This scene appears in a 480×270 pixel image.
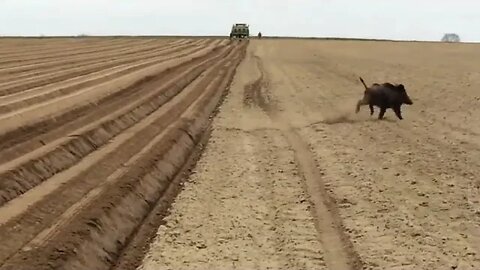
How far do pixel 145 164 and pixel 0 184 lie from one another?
2185 mm

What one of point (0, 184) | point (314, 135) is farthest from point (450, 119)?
point (0, 184)

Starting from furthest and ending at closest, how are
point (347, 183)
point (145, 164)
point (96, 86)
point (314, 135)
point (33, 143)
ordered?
point (96, 86)
point (314, 135)
point (33, 143)
point (145, 164)
point (347, 183)

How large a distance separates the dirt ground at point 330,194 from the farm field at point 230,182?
25 millimetres

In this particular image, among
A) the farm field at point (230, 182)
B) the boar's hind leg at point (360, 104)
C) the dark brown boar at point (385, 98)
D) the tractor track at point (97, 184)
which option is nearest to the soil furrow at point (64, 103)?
the farm field at point (230, 182)

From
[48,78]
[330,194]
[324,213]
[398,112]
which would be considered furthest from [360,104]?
[48,78]

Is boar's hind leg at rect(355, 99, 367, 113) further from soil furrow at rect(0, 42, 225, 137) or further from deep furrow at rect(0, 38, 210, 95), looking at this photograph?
deep furrow at rect(0, 38, 210, 95)

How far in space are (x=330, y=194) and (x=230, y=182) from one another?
141 cm

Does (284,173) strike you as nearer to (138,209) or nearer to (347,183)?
(347,183)

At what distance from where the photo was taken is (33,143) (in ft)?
35.0

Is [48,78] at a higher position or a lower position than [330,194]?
lower

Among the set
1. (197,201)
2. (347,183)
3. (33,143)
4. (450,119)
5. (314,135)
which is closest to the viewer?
(197,201)

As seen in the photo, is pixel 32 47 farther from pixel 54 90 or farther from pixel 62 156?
pixel 62 156

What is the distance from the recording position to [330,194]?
8547mm

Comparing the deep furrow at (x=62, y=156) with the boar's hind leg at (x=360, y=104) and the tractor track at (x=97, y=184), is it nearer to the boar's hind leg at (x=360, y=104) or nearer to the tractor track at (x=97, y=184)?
the tractor track at (x=97, y=184)
